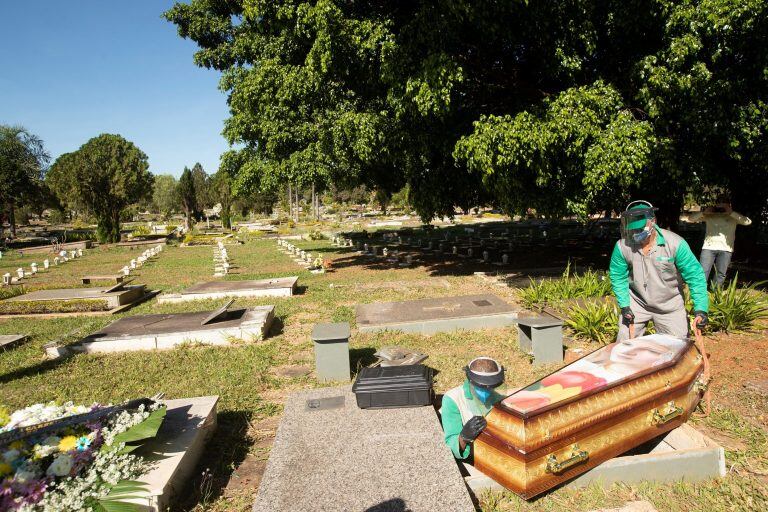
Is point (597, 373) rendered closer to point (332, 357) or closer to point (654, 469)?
point (654, 469)

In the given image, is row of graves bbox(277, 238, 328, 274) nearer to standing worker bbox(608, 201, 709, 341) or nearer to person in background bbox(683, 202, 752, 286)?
person in background bbox(683, 202, 752, 286)

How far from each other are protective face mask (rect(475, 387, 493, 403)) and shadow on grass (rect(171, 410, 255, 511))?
7.59 ft

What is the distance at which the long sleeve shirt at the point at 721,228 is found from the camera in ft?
26.1

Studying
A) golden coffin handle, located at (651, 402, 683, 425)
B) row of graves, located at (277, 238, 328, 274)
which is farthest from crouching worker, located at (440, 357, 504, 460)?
row of graves, located at (277, 238, 328, 274)

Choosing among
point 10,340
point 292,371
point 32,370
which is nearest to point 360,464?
point 292,371

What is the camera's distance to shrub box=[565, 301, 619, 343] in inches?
272

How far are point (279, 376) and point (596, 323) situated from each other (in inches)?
199

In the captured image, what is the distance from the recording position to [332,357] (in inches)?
232

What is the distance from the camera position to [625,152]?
8203 mm

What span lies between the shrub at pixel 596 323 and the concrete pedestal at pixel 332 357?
13.1 feet

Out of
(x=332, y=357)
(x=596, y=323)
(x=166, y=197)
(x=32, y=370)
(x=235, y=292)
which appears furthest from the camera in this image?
(x=166, y=197)

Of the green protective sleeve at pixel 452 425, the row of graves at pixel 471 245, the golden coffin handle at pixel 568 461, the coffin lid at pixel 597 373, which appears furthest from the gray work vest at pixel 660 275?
the row of graves at pixel 471 245

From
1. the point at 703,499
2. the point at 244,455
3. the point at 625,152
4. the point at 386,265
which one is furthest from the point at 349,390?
the point at 386,265

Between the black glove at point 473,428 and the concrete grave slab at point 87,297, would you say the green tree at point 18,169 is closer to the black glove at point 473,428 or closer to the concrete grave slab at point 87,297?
the concrete grave slab at point 87,297
